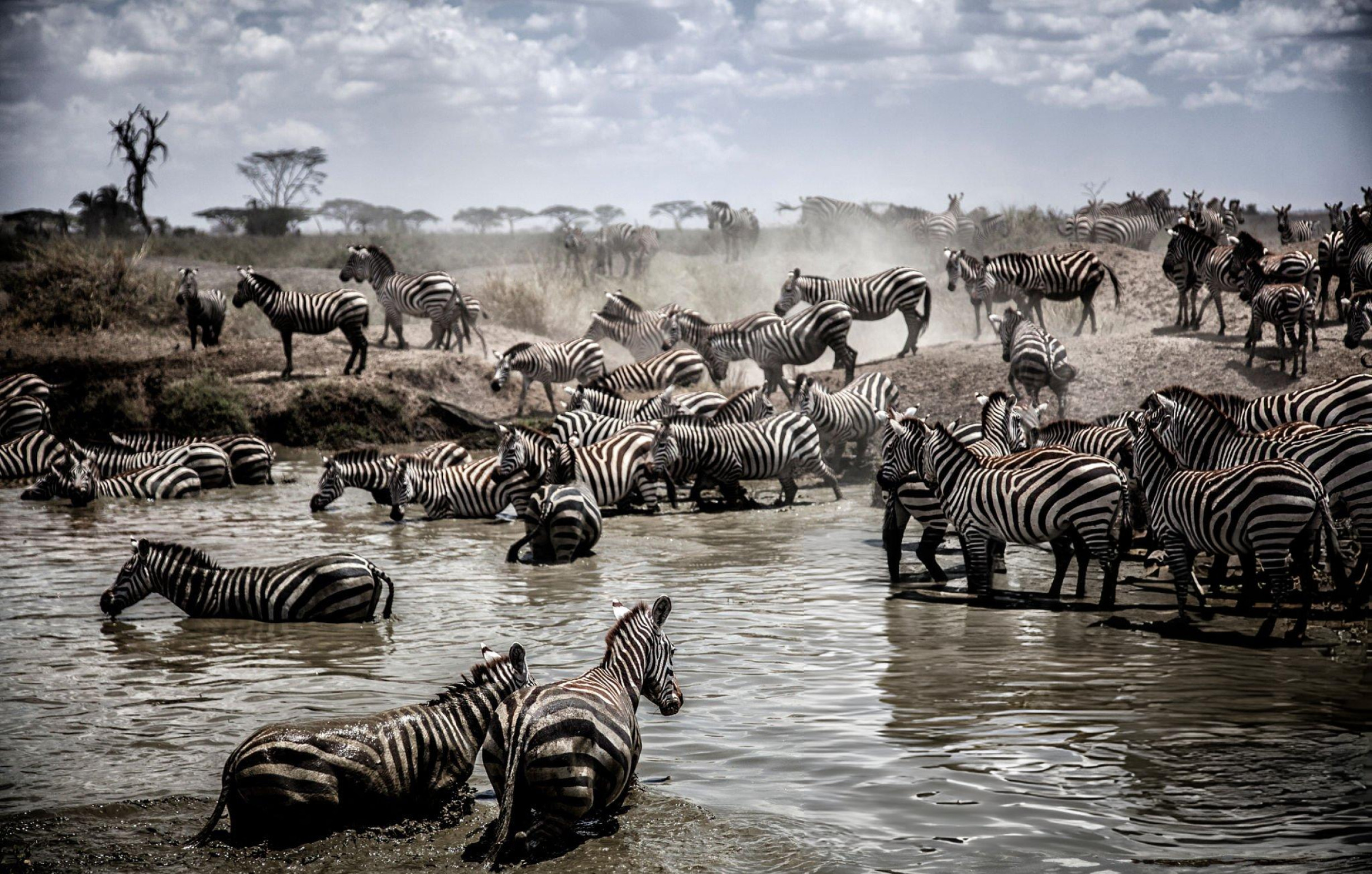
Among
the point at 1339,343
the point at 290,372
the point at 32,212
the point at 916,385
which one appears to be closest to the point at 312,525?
the point at 290,372

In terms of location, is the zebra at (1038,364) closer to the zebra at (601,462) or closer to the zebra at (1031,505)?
the zebra at (601,462)

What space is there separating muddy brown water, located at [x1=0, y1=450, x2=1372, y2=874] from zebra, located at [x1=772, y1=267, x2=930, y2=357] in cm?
921

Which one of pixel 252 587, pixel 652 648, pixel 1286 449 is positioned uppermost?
pixel 1286 449

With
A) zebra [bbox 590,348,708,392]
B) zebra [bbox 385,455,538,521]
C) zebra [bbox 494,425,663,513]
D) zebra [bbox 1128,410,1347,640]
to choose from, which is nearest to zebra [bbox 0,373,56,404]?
zebra [bbox 385,455,538,521]

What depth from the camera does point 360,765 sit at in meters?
4.97

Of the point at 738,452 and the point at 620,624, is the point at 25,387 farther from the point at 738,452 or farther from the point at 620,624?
the point at 620,624

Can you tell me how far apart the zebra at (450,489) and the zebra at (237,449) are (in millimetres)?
3209

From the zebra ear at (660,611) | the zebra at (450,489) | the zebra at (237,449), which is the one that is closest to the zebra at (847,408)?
the zebra at (450,489)

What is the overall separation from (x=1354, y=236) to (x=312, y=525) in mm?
14614

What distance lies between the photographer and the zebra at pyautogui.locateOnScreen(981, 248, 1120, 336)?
63.2 feet

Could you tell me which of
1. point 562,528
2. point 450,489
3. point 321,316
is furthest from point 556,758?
point 321,316

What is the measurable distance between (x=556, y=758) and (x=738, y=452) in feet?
32.0

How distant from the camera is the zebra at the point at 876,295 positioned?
20.0 m

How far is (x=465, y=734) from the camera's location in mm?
5309
